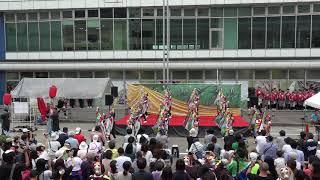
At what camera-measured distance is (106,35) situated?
1483 inches

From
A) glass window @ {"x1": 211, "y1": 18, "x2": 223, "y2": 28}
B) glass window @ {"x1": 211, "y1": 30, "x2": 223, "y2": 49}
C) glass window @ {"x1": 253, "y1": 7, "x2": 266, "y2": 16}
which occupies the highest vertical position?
glass window @ {"x1": 253, "y1": 7, "x2": 266, "y2": 16}

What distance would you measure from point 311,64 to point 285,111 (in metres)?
5.89

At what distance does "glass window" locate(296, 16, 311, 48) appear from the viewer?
3466 cm

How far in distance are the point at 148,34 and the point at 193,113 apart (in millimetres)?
16005

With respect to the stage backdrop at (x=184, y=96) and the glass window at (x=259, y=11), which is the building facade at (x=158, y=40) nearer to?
the glass window at (x=259, y=11)

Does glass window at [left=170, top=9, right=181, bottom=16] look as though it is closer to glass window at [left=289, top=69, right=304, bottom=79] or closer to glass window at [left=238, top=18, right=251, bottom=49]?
glass window at [left=238, top=18, right=251, bottom=49]

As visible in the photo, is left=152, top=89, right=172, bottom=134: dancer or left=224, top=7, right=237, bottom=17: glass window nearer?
left=152, top=89, right=172, bottom=134: dancer

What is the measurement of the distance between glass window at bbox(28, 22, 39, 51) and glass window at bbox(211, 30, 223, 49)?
46.5 ft

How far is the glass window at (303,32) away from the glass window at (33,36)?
20439 millimetres

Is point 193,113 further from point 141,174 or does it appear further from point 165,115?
point 141,174

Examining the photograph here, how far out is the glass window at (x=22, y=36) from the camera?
39.3 meters

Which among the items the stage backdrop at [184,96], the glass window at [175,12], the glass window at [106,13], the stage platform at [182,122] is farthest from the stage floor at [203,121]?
the glass window at [106,13]

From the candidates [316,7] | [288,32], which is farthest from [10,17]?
[316,7]

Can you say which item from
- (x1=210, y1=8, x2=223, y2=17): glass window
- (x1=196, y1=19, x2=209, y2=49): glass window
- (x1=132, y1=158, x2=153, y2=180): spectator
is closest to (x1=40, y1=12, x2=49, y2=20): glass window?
(x1=196, y1=19, x2=209, y2=49): glass window
